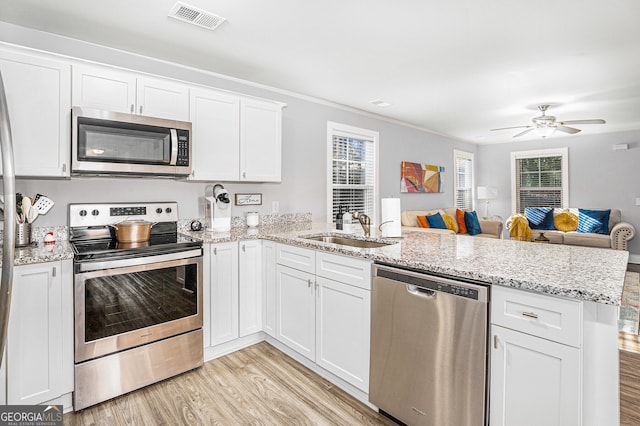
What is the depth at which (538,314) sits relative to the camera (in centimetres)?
132

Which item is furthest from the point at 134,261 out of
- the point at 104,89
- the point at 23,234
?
the point at 104,89

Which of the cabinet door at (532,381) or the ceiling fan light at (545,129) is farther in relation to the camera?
the ceiling fan light at (545,129)

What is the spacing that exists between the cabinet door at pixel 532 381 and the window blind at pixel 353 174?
3.18 metres

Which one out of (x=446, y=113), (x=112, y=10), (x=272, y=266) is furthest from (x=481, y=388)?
(x=446, y=113)

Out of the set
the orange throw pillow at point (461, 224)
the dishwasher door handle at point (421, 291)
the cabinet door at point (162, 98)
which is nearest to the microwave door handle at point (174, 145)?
the cabinet door at point (162, 98)

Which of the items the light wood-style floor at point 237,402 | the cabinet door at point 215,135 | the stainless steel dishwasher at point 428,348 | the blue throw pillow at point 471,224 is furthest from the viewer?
the blue throw pillow at point 471,224

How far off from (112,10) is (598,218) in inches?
Result: 296

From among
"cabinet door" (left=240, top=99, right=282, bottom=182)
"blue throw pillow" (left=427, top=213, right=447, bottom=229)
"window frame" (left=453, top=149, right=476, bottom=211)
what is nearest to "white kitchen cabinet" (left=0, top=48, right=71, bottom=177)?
"cabinet door" (left=240, top=99, right=282, bottom=182)

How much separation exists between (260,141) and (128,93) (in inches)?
43.7

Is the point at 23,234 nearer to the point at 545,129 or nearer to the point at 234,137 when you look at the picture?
the point at 234,137

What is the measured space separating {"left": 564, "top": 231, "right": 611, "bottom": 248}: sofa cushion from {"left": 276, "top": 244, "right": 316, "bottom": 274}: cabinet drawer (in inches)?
226

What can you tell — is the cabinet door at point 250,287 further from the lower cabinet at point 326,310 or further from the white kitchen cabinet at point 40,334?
the white kitchen cabinet at point 40,334

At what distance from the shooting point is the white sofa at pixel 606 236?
561cm

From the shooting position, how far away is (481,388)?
1472 millimetres
